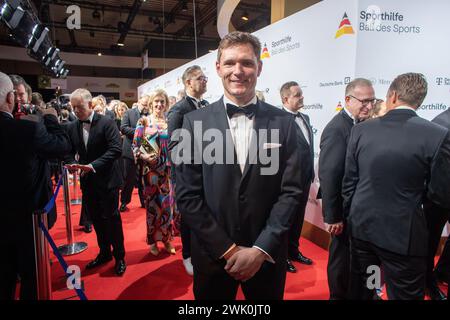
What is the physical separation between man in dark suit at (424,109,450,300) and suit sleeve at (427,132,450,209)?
1.09m

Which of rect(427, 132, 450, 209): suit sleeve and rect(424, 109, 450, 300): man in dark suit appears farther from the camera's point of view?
rect(424, 109, 450, 300): man in dark suit

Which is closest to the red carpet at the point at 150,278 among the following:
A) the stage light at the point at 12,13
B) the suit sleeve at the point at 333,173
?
the suit sleeve at the point at 333,173

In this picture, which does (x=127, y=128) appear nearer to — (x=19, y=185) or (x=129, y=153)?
(x=129, y=153)

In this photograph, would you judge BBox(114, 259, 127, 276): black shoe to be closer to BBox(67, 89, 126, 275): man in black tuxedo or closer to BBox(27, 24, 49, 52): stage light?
BBox(67, 89, 126, 275): man in black tuxedo

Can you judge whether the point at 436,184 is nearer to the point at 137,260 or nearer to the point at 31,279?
the point at 31,279

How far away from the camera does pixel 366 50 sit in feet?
10.1

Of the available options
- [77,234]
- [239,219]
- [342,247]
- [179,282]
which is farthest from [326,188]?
[77,234]

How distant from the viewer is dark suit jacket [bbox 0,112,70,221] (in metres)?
1.68

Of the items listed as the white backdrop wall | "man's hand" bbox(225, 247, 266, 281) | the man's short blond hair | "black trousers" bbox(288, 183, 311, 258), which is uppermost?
the white backdrop wall

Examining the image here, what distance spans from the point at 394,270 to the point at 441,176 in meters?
0.58

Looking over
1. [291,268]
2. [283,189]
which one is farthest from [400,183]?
[291,268]

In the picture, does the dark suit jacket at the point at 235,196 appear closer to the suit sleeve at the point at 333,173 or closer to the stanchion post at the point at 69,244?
the suit sleeve at the point at 333,173

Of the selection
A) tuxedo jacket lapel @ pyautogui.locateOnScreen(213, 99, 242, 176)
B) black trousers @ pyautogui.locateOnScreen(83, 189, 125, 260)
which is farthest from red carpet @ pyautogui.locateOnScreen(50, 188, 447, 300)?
tuxedo jacket lapel @ pyautogui.locateOnScreen(213, 99, 242, 176)

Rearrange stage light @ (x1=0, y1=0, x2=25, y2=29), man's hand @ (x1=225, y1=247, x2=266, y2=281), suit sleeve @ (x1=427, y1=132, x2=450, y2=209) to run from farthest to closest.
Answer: stage light @ (x1=0, y1=0, x2=25, y2=29)
suit sleeve @ (x1=427, y1=132, x2=450, y2=209)
man's hand @ (x1=225, y1=247, x2=266, y2=281)
